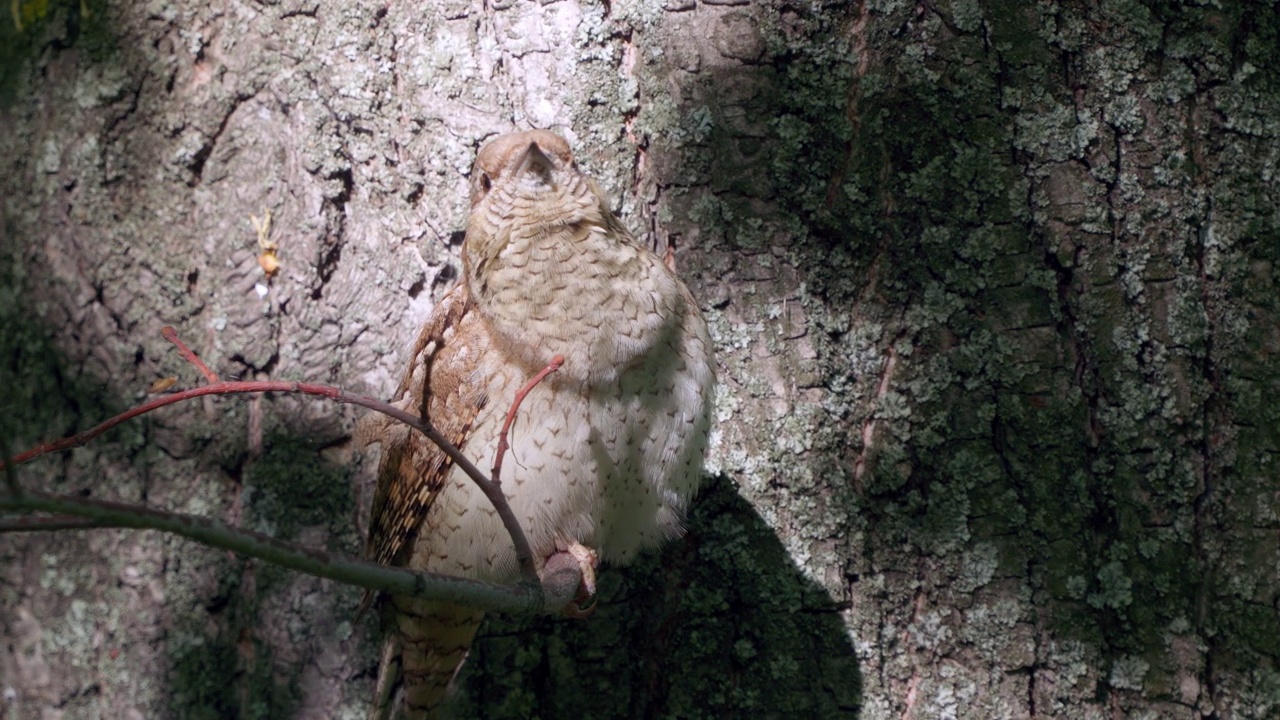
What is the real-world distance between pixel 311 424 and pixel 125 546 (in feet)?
2.24

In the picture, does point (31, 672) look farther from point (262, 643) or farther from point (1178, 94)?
point (1178, 94)

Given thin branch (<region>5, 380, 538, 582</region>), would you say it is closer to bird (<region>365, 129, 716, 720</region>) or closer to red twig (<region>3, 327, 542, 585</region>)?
red twig (<region>3, 327, 542, 585</region>)

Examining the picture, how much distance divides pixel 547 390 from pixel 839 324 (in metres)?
0.76

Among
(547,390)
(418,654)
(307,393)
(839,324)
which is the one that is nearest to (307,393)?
(307,393)

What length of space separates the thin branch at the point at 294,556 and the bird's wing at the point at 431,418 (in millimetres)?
787

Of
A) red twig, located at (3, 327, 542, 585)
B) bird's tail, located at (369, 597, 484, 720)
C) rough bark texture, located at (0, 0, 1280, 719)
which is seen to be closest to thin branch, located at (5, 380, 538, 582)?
red twig, located at (3, 327, 542, 585)

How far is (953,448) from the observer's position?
2586mm

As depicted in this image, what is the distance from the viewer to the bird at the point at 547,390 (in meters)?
2.48

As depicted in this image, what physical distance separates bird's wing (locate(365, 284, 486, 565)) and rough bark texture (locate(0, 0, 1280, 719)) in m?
0.19

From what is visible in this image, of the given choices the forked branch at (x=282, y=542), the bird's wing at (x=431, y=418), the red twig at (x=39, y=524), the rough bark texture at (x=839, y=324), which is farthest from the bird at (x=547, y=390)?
the red twig at (x=39, y=524)

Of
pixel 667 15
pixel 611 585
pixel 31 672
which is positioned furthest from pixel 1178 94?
pixel 31 672

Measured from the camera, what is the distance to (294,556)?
1.35 meters

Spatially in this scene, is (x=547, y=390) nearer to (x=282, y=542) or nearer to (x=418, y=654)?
→ (x=418, y=654)

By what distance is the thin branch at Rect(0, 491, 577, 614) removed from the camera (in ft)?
3.89
